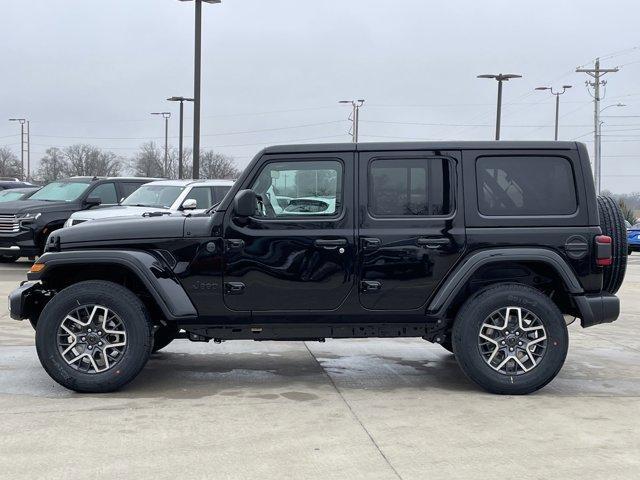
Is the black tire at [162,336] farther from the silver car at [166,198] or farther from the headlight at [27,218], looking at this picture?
the headlight at [27,218]

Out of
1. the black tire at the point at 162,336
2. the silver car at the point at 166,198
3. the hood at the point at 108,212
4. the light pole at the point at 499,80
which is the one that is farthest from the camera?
the light pole at the point at 499,80

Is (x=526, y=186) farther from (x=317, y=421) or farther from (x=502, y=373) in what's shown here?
(x=317, y=421)

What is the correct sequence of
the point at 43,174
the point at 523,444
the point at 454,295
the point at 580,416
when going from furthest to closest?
the point at 43,174 → the point at 454,295 → the point at 580,416 → the point at 523,444

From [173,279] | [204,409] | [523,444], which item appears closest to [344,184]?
[173,279]

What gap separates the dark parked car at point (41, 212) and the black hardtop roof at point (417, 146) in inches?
400

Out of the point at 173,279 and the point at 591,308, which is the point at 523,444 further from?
the point at 173,279

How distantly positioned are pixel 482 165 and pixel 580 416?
6.60 ft

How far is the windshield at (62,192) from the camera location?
16469 mm

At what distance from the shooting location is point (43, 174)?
78.7m

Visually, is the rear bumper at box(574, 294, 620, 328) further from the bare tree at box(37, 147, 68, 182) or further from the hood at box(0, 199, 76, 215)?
the bare tree at box(37, 147, 68, 182)

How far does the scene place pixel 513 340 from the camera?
6238 millimetres

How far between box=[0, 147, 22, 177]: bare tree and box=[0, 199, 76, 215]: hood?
217 ft

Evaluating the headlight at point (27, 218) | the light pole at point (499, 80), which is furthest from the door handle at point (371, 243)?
the light pole at point (499, 80)

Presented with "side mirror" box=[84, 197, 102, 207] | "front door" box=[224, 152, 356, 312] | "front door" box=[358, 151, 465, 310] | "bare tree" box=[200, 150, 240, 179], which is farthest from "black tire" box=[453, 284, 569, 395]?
"bare tree" box=[200, 150, 240, 179]
